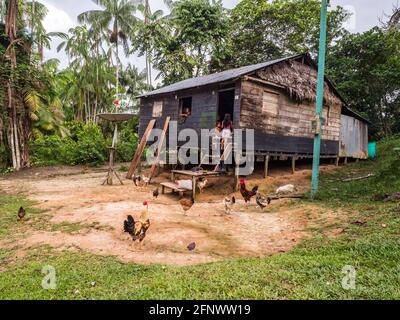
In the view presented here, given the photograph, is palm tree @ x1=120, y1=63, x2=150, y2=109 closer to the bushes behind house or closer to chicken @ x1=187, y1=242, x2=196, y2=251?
the bushes behind house

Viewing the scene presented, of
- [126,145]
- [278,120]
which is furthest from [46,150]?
[278,120]

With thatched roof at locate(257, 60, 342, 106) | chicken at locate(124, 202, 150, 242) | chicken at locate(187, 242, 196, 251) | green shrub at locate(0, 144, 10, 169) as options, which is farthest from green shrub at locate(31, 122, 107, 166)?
→ chicken at locate(187, 242, 196, 251)

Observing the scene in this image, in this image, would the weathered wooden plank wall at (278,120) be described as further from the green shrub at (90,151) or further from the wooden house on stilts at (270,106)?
the green shrub at (90,151)

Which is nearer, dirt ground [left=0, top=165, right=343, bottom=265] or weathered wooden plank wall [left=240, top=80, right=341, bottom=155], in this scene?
dirt ground [left=0, top=165, right=343, bottom=265]

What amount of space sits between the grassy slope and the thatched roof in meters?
8.86

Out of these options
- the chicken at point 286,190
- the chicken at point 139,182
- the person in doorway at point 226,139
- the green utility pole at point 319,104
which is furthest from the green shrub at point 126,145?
the green utility pole at point 319,104

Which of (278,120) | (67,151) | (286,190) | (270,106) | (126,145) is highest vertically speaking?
(270,106)

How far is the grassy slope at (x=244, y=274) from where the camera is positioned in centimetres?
352

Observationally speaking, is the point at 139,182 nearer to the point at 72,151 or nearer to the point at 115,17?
the point at 72,151

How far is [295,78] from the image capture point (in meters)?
14.4

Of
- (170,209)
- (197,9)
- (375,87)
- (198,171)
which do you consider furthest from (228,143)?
(197,9)

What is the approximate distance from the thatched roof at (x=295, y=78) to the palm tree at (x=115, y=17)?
18887mm

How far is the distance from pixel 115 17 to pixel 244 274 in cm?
3022

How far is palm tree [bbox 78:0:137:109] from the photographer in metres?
28.4
